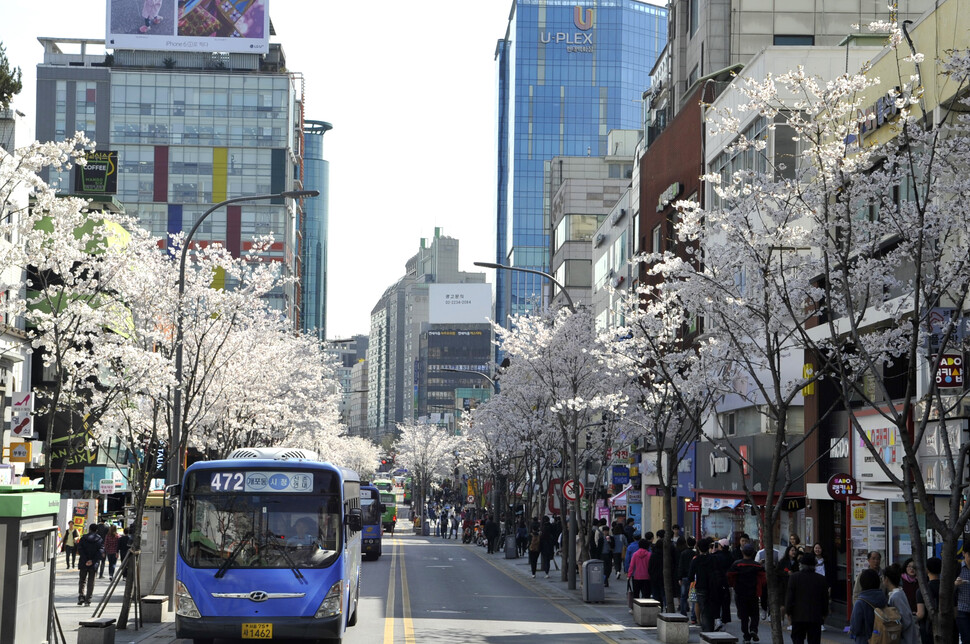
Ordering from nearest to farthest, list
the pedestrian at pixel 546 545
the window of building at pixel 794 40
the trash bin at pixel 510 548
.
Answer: the pedestrian at pixel 546 545, the window of building at pixel 794 40, the trash bin at pixel 510 548

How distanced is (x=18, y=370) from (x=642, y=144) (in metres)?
30.9

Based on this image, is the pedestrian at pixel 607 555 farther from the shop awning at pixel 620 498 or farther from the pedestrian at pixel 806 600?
the shop awning at pixel 620 498

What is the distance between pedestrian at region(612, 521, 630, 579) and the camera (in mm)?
37062

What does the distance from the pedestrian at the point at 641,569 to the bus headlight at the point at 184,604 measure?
1135 cm

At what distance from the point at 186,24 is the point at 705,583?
12698cm

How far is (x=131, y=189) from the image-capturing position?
143625mm

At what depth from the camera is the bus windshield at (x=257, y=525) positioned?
18562mm

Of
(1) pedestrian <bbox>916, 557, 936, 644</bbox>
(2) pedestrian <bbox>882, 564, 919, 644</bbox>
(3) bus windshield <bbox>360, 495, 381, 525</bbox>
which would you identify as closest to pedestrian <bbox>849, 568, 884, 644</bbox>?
(2) pedestrian <bbox>882, 564, 919, 644</bbox>

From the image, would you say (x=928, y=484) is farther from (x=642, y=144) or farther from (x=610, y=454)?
(x=642, y=144)

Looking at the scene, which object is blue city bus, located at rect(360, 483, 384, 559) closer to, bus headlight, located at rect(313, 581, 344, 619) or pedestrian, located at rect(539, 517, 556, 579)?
pedestrian, located at rect(539, 517, 556, 579)

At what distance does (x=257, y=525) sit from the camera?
738 inches

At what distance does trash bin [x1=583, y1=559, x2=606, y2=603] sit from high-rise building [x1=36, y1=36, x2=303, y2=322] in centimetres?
11509

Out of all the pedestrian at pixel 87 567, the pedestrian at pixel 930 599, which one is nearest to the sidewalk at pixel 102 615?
the pedestrian at pixel 87 567

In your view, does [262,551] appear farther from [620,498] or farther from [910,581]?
[620,498]
